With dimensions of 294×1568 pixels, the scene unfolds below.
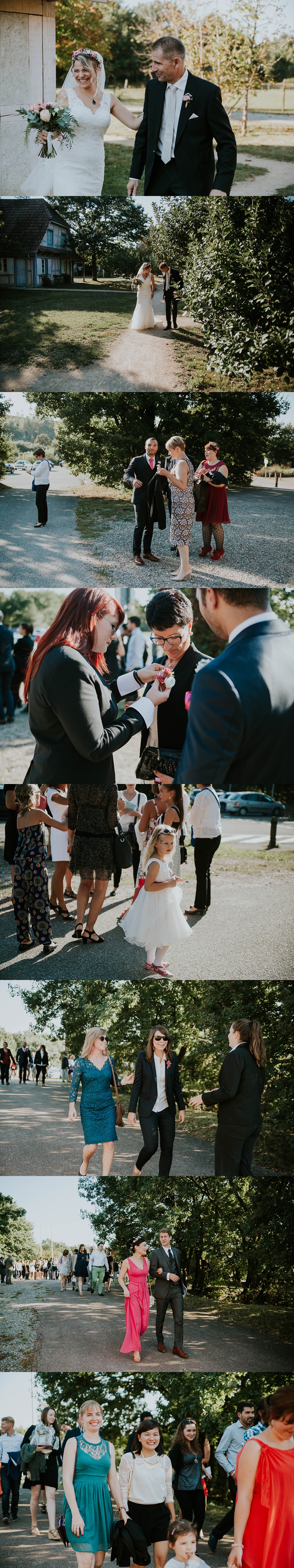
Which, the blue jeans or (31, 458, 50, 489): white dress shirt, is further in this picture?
the blue jeans

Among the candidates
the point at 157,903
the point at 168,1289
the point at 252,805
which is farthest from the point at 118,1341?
the point at 252,805

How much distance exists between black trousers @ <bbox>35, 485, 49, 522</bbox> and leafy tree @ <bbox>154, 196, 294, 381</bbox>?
4.42 ft

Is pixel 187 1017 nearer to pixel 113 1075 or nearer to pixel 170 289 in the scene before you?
pixel 113 1075

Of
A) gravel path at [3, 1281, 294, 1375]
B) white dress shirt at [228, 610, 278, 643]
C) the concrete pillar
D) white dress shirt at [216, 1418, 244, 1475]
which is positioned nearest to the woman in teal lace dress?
white dress shirt at [216, 1418, 244, 1475]

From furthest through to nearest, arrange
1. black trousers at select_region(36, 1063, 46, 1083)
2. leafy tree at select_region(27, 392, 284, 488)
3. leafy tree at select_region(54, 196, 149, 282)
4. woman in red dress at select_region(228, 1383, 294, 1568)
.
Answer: black trousers at select_region(36, 1063, 46, 1083) → leafy tree at select_region(27, 392, 284, 488) → leafy tree at select_region(54, 196, 149, 282) → woman in red dress at select_region(228, 1383, 294, 1568)

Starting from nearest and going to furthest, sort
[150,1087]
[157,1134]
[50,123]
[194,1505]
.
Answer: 1. [50,123]
2. [194,1505]
3. [150,1087]
4. [157,1134]

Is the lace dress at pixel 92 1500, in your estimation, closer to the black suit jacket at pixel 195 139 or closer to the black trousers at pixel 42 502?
the black trousers at pixel 42 502

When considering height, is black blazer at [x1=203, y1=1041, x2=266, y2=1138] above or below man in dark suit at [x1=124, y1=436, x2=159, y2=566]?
below

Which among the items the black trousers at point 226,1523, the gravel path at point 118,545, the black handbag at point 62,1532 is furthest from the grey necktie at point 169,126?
the black handbag at point 62,1532

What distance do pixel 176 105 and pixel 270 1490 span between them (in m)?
8.02

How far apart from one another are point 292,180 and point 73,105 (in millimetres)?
2246

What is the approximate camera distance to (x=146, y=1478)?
7.21 m

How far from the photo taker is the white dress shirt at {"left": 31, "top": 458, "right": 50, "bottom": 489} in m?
7.50

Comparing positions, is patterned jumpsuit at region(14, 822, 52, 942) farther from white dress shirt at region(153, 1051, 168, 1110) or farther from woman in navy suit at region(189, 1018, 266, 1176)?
woman in navy suit at region(189, 1018, 266, 1176)
